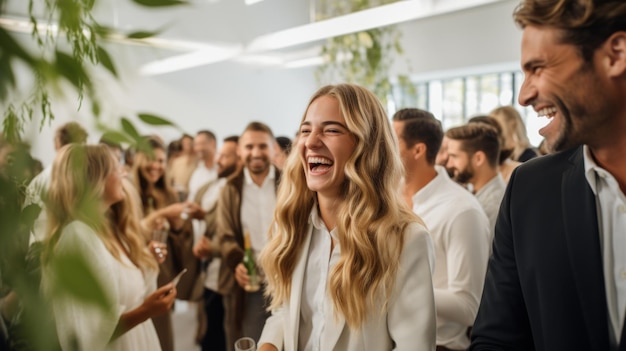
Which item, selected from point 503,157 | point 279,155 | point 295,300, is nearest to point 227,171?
point 279,155

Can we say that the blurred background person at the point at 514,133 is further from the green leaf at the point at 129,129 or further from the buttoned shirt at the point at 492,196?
the green leaf at the point at 129,129

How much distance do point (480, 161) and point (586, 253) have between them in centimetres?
192

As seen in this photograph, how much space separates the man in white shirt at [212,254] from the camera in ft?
11.2

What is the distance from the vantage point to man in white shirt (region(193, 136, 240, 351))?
3.41 m

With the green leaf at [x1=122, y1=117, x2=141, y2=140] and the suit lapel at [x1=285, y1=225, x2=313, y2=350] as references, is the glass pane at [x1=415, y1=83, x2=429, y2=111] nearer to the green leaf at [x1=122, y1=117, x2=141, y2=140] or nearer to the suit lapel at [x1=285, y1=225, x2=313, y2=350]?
the suit lapel at [x1=285, y1=225, x2=313, y2=350]

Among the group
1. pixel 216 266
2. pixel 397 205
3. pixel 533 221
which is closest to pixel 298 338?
pixel 397 205

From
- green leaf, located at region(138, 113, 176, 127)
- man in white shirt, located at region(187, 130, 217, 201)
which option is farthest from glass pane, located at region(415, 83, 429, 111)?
green leaf, located at region(138, 113, 176, 127)

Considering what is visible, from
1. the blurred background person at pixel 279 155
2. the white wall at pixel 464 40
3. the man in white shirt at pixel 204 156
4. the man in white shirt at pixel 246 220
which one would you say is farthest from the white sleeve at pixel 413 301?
A: the white wall at pixel 464 40

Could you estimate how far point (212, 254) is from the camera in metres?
3.39

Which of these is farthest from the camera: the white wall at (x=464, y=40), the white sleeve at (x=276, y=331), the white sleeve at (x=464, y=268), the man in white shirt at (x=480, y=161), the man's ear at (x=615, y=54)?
the white wall at (x=464, y=40)

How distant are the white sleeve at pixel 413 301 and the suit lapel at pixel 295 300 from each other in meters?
0.28

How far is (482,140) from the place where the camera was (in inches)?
113

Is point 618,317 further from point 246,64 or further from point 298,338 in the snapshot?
point 246,64

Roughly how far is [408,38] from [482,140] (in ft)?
23.8
